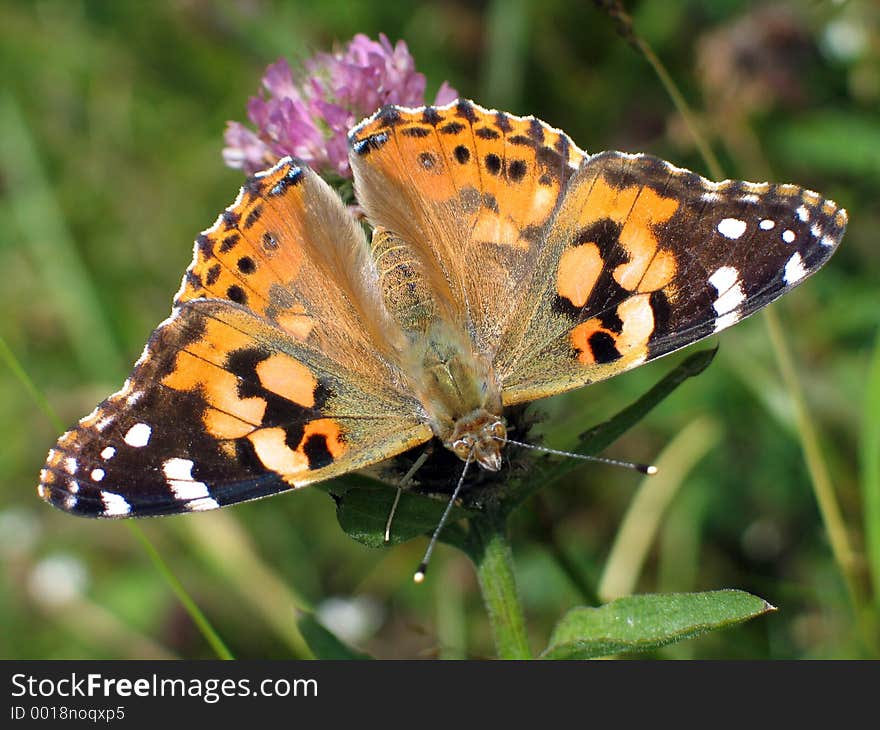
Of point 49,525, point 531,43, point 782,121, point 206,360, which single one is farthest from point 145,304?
point 782,121

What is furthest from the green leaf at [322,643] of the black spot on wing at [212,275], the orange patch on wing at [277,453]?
the black spot on wing at [212,275]

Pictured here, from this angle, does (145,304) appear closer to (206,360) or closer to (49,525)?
(49,525)

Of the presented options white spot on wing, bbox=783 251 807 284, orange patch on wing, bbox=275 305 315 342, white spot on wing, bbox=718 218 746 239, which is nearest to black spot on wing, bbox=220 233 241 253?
orange patch on wing, bbox=275 305 315 342

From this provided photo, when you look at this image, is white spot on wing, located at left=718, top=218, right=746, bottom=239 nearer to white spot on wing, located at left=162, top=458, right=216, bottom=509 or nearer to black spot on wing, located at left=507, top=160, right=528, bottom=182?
black spot on wing, located at left=507, top=160, right=528, bottom=182

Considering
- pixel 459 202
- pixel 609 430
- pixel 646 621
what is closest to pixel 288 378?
pixel 459 202

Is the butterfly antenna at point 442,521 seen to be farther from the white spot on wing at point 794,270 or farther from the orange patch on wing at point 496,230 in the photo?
the white spot on wing at point 794,270

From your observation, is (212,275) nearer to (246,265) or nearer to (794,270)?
(246,265)
